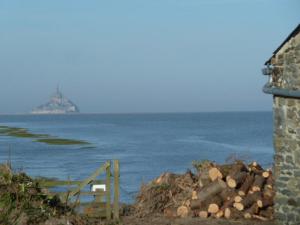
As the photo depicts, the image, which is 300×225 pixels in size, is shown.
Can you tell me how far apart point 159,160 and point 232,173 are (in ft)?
113

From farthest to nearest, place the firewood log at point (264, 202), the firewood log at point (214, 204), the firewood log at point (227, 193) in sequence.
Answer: the firewood log at point (227, 193) → the firewood log at point (214, 204) → the firewood log at point (264, 202)

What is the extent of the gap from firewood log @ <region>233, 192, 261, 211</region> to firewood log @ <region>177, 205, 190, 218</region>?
1.23 metres

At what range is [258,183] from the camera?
55.2 feet

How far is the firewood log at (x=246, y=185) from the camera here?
16.6 meters

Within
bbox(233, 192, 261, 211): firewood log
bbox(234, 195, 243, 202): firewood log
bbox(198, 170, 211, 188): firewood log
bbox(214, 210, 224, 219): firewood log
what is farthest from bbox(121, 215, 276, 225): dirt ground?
bbox(198, 170, 211, 188): firewood log

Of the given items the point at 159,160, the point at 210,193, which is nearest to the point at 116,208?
the point at 210,193

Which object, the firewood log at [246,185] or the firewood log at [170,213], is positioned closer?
the firewood log at [246,185]

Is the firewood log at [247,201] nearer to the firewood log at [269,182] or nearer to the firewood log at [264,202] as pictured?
→ the firewood log at [264,202]

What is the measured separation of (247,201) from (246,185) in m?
0.59

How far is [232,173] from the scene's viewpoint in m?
16.8

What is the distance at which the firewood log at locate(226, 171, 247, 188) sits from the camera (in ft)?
54.6

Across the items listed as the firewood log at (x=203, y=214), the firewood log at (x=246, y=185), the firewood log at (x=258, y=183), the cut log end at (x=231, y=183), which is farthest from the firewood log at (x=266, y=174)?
the firewood log at (x=203, y=214)

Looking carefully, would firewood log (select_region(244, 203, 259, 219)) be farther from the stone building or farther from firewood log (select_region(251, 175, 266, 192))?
the stone building

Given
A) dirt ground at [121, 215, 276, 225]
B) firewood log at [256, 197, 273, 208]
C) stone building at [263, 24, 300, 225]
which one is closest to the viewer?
stone building at [263, 24, 300, 225]
